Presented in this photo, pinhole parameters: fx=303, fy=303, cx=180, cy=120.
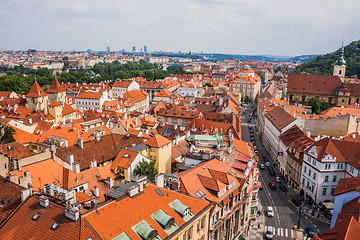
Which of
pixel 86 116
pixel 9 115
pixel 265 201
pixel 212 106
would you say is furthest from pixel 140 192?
pixel 212 106

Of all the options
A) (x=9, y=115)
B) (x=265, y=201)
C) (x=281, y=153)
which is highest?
(x=9, y=115)

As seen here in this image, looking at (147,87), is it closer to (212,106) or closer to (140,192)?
(212,106)

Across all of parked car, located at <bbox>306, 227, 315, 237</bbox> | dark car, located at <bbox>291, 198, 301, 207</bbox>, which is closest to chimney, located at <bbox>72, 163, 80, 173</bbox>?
parked car, located at <bbox>306, 227, 315, 237</bbox>

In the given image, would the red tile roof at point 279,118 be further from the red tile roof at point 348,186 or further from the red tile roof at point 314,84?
the red tile roof at point 314,84

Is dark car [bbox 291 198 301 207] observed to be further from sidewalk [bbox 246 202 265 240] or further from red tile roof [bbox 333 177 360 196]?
red tile roof [bbox 333 177 360 196]

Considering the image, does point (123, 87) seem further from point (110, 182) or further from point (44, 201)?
point (44, 201)

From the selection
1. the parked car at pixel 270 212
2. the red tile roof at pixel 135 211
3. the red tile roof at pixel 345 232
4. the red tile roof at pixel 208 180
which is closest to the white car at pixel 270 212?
the parked car at pixel 270 212

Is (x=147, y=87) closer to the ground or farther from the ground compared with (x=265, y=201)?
farther from the ground

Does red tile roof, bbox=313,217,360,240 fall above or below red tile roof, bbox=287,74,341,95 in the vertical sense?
below
